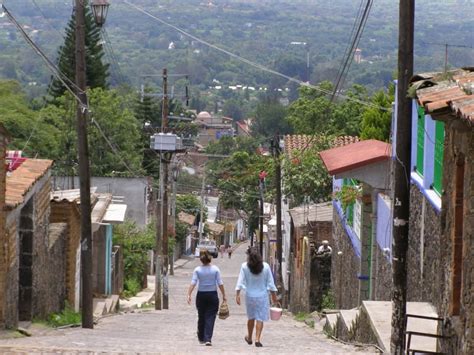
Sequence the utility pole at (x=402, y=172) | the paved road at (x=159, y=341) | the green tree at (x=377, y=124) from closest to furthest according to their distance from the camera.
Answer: the utility pole at (x=402, y=172), the paved road at (x=159, y=341), the green tree at (x=377, y=124)

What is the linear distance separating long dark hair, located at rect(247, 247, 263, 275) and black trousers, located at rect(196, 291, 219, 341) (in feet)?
2.33

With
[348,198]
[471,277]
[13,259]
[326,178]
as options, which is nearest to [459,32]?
[326,178]

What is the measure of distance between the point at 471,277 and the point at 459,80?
2333 millimetres

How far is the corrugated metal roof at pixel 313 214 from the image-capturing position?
135ft

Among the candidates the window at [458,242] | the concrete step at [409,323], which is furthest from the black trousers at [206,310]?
the window at [458,242]

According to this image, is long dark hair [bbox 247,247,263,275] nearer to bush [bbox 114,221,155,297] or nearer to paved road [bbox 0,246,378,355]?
paved road [bbox 0,246,378,355]

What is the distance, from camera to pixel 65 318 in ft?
81.8

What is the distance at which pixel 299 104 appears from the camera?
6316cm

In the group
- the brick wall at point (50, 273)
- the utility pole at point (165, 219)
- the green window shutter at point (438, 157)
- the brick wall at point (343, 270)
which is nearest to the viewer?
the green window shutter at point (438, 157)

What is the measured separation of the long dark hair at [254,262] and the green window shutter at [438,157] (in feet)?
8.91

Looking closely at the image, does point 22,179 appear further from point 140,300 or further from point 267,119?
point 267,119

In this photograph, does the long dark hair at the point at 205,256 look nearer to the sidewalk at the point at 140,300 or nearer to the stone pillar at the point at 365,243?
the stone pillar at the point at 365,243

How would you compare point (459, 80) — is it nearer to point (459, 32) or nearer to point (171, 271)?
point (171, 271)

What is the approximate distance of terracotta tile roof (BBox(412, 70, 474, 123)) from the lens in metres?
10.3
